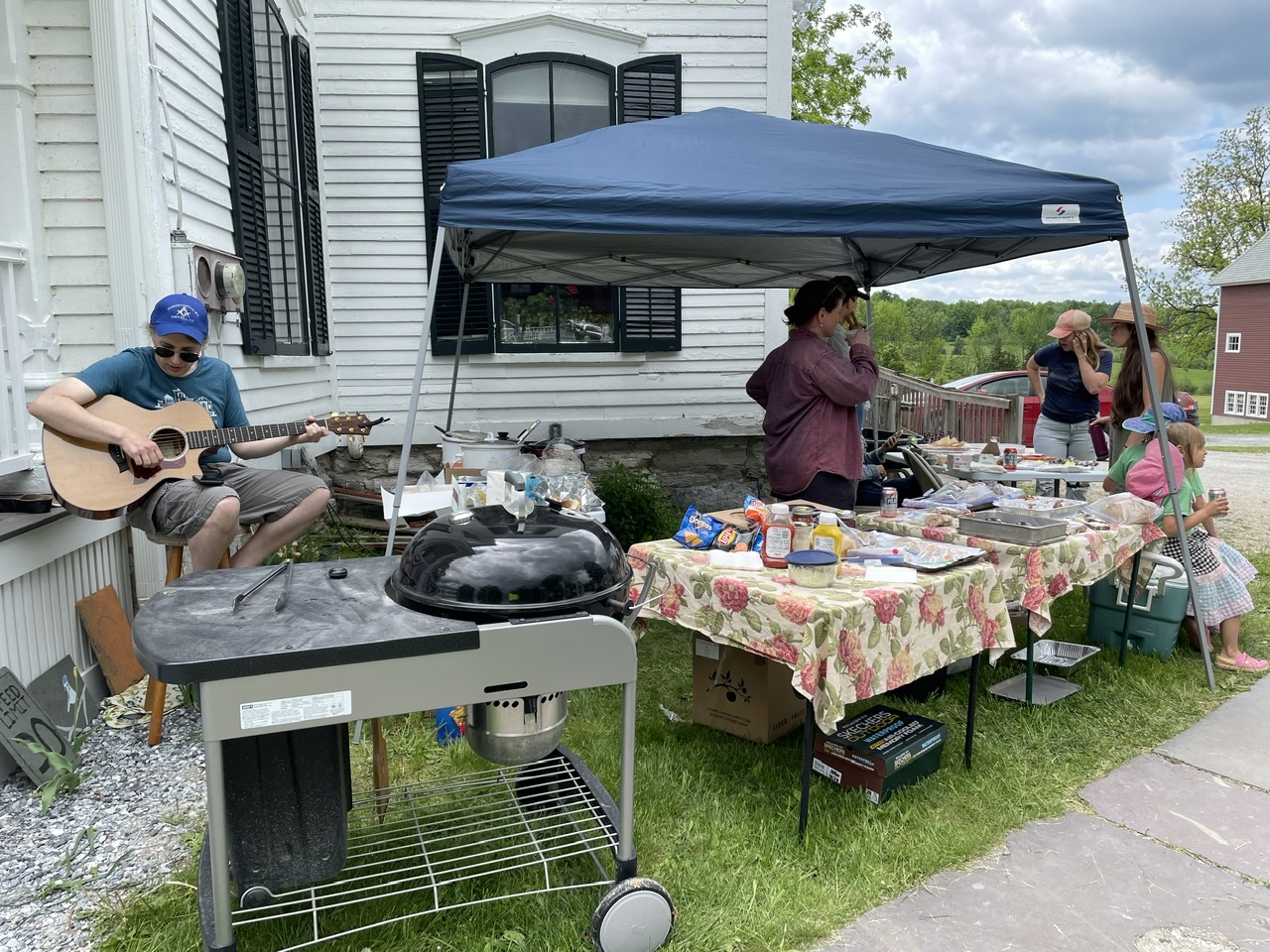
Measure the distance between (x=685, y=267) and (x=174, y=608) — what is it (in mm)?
4489

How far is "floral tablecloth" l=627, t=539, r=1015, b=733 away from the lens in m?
2.53

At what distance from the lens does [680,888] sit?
8.20 ft

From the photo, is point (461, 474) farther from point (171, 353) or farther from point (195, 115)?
point (195, 115)

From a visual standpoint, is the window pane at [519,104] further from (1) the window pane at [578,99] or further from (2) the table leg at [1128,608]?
(2) the table leg at [1128,608]

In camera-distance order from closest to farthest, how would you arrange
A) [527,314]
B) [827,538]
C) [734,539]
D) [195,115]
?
[827,538]
[734,539]
[195,115]
[527,314]

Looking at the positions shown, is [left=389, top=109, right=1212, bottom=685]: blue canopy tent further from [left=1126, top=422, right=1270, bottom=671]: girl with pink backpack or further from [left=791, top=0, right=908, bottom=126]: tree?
[left=791, top=0, right=908, bottom=126]: tree

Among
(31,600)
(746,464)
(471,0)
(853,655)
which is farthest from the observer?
(746,464)

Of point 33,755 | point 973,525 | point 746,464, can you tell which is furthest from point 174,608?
point 746,464

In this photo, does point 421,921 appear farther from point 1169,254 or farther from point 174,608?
point 1169,254

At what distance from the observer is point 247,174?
17.7ft

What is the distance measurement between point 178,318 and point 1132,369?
4998mm

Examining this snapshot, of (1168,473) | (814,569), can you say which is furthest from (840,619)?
(1168,473)

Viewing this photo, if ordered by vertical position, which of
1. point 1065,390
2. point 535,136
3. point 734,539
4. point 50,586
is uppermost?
point 535,136

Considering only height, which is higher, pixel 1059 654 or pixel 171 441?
pixel 171 441
